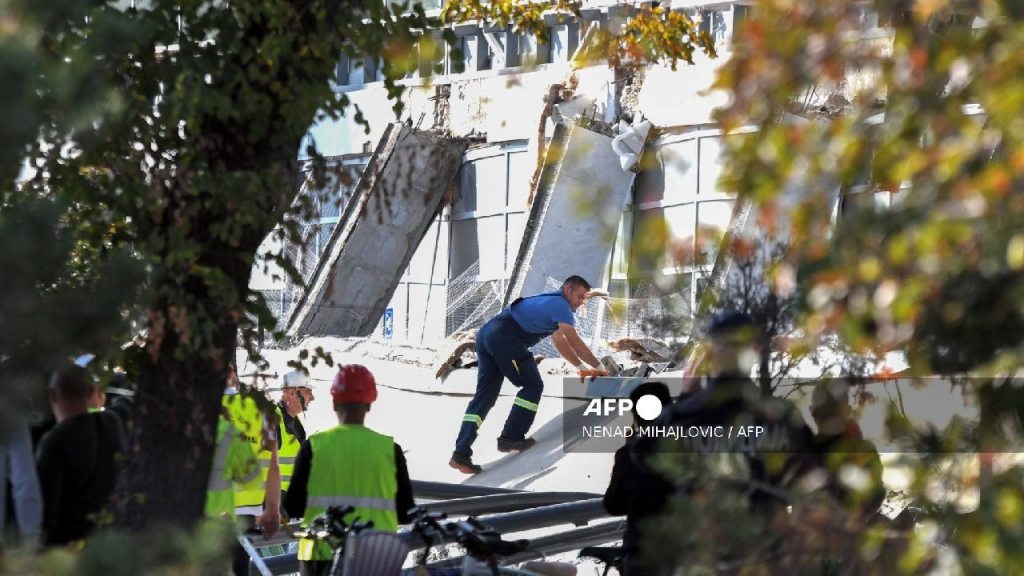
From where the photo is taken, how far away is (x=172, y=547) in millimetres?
2801

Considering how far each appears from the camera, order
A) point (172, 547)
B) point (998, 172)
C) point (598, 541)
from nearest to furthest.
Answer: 1. point (998, 172)
2. point (172, 547)
3. point (598, 541)

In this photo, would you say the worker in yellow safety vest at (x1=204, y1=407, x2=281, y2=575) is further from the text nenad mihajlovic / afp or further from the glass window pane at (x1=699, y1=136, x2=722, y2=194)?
the glass window pane at (x1=699, y1=136, x2=722, y2=194)

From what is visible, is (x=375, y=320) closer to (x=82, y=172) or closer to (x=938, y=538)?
(x=82, y=172)

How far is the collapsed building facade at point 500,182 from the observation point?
19234 millimetres

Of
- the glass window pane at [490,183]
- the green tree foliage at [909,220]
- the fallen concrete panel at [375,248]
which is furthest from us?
the glass window pane at [490,183]

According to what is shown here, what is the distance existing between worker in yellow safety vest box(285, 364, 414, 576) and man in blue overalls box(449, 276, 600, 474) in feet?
21.3

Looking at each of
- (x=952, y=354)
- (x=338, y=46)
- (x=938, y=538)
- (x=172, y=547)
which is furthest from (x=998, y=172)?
(x=338, y=46)

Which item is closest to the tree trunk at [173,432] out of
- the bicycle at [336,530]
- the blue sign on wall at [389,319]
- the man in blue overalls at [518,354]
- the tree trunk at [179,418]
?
the tree trunk at [179,418]

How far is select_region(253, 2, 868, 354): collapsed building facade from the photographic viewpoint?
1923 centimetres

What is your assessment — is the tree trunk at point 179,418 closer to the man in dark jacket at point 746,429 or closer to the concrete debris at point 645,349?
the man in dark jacket at point 746,429

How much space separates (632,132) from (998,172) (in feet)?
55.9

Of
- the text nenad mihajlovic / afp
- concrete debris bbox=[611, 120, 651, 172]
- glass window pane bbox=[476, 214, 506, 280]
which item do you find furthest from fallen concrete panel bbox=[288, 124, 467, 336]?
the text nenad mihajlovic / afp

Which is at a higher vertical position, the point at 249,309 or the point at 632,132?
the point at 632,132

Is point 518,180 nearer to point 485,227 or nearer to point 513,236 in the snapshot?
point 513,236
